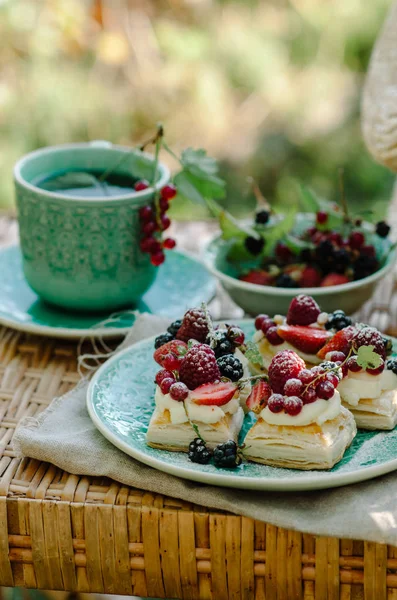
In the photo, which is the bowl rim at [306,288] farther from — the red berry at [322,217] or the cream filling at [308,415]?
the cream filling at [308,415]

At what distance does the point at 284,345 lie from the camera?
1.00 m

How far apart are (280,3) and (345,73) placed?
0.32m

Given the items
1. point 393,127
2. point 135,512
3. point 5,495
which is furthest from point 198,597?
point 393,127

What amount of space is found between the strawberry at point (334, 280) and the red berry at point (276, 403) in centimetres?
35

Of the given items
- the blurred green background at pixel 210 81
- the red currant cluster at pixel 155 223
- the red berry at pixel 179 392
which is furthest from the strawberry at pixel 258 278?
the blurred green background at pixel 210 81

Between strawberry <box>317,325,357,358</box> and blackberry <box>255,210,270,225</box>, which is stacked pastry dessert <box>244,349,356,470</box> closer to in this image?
strawberry <box>317,325,357,358</box>

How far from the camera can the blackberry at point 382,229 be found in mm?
1229

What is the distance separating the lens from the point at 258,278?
1.20 meters

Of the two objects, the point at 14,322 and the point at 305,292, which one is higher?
the point at 305,292

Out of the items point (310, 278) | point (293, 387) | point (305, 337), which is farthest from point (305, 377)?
point (310, 278)

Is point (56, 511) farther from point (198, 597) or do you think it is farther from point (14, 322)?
point (14, 322)

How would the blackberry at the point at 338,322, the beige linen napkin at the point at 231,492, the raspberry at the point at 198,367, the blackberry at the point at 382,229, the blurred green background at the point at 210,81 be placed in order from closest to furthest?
the beige linen napkin at the point at 231,492, the raspberry at the point at 198,367, the blackberry at the point at 338,322, the blackberry at the point at 382,229, the blurred green background at the point at 210,81

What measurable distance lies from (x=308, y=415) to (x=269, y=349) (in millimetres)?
174

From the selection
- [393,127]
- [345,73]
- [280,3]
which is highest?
[393,127]
